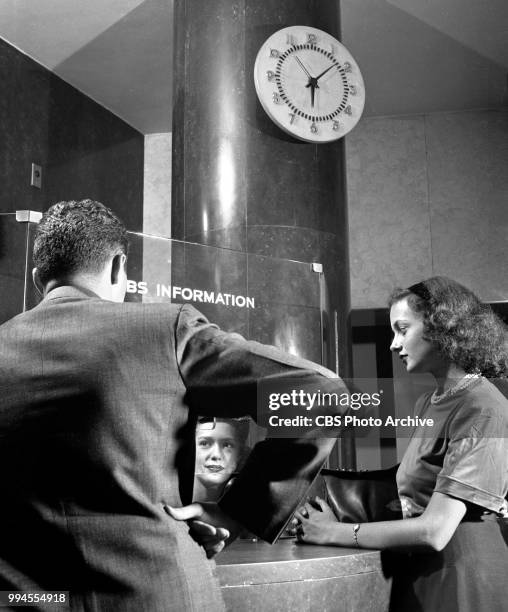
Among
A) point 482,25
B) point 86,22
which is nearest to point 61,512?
point 86,22

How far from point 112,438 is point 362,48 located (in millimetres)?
4552

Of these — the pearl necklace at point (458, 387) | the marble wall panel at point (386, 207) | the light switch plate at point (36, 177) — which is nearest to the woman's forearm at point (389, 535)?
the pearl necklace at point (458, 387)

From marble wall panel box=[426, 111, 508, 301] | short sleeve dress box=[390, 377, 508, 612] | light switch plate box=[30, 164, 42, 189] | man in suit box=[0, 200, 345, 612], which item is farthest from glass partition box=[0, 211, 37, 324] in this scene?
marble wall panel box=[426, 111, 508, 301]

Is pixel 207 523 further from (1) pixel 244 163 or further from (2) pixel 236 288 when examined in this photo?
(1) pixel 244 163

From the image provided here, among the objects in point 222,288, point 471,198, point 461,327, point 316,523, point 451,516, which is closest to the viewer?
point 451,516

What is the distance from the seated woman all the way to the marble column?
3.64 feet

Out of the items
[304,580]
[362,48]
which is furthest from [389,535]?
[362,48]

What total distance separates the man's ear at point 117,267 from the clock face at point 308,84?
208cm

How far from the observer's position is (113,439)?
951 mm

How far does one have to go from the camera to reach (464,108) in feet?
19.4

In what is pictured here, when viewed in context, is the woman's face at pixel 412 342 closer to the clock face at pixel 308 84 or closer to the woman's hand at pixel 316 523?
the woman's hand at pixel 316 523

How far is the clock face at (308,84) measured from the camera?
3.12 m

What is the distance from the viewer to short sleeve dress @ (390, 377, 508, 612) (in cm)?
144

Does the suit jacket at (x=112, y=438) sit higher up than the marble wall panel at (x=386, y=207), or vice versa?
the marble wall panel at (x=386, y=207)
